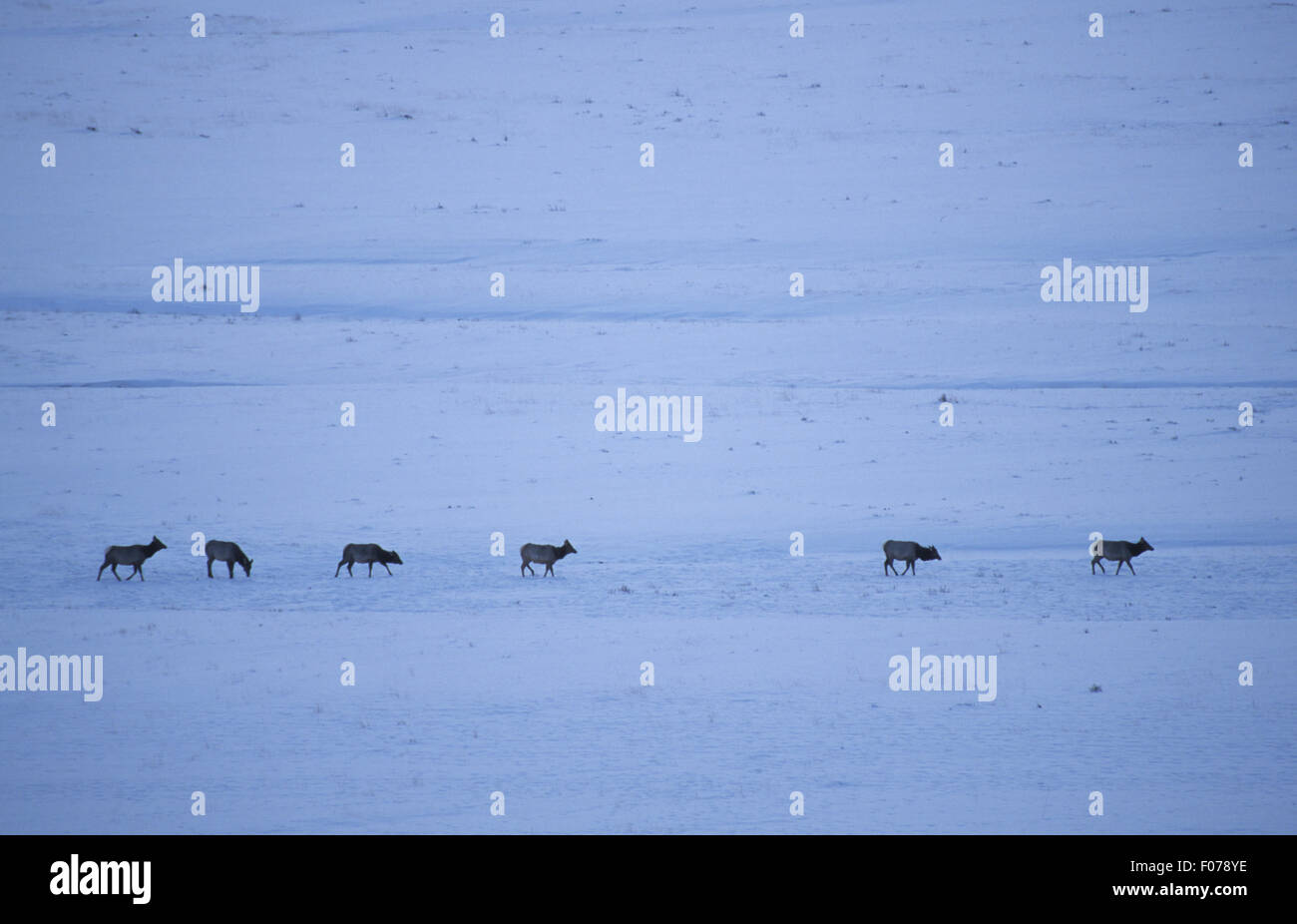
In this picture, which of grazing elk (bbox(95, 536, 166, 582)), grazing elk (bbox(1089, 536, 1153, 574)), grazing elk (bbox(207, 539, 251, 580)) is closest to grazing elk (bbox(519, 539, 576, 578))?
grazing elk (bbox(207, 539, 251, 580))

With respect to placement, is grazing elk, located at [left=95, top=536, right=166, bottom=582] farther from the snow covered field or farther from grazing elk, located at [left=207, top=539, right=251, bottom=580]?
grazing elk, located at [left=207, top=539, right=251, bottom=580]

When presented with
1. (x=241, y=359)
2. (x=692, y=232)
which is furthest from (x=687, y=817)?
(x=692, y=232)

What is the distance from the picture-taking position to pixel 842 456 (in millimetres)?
23672

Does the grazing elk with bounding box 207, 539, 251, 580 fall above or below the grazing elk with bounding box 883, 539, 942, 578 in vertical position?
above

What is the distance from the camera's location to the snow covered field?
11.6 m

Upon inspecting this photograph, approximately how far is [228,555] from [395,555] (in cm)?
226

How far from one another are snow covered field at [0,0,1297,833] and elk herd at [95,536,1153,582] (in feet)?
1.12

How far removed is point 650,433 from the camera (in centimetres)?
2578

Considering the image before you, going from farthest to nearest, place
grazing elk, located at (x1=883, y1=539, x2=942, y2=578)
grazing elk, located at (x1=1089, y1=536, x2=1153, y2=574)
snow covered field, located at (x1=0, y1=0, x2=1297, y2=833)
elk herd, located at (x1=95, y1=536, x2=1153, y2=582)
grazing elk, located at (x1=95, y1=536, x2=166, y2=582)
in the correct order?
grazing elk, located at (x1=883, y1=539, x2=942, y2=578) < grazing elk, located at (x1=1089, y1=536, x2=1153, y2=574) < elk herd, located at (x1=95, y1=536, x2=1153, y2=582) < grazing elk, located at (x1=95, y1=536, x2=166, y2=582) < snow covered field, located at (x1=0, y1=0, x2=1297, y2=833)

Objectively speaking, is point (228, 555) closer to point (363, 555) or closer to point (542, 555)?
point (363, 555)

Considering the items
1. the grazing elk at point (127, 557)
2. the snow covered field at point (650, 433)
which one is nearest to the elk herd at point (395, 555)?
the grazing elk at point (127, 557)

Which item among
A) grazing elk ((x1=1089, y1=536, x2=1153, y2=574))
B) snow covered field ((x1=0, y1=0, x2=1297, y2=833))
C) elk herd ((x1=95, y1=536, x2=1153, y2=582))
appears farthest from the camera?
grazing elk ((x1=1089, y1=536, x2=1153, y2=574))

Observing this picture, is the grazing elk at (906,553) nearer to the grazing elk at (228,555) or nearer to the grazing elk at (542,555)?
the grazing elk at (542,555)

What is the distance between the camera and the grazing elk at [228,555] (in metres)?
16.7
